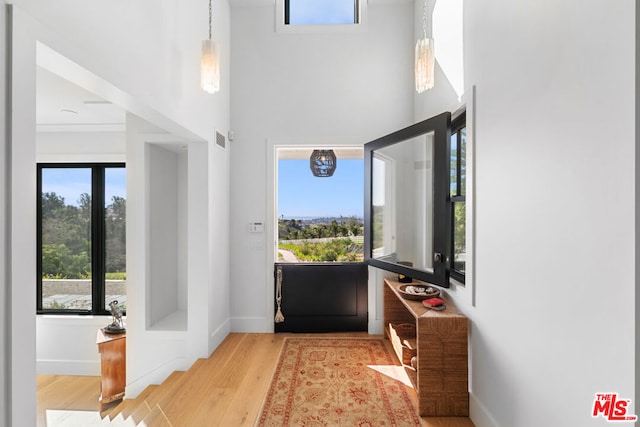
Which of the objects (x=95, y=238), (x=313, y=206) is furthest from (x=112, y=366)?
(x=313, y=206)

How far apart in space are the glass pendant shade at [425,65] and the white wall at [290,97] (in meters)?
0.93

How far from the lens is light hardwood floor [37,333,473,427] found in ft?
7.16

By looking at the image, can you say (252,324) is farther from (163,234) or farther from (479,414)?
(479,414)

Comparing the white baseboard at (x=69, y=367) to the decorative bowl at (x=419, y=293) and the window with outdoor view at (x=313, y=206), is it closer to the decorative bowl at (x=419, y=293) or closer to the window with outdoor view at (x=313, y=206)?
the window with outdoor view at (x=313, y=206)

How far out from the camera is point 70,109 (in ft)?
11.8

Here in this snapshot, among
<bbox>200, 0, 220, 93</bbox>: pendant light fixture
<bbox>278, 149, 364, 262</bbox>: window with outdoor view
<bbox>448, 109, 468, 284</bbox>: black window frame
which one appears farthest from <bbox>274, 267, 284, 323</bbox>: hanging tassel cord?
<bbox>200, 0, 220, 93</bbox>: pendant light fixture

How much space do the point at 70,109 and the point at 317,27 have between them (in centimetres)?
272

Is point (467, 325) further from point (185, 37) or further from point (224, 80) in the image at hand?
point (224, 80)

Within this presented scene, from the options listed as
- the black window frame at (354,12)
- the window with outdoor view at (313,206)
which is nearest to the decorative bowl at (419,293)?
the window with outdoor view at (313,206)

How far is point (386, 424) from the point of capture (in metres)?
2.10

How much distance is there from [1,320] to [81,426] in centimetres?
219

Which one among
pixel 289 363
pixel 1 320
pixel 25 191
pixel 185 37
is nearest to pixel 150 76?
pixel 185 37

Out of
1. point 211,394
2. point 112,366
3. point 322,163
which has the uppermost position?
point 322,163

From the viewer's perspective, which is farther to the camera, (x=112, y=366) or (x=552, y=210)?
(x=112, y=366)
